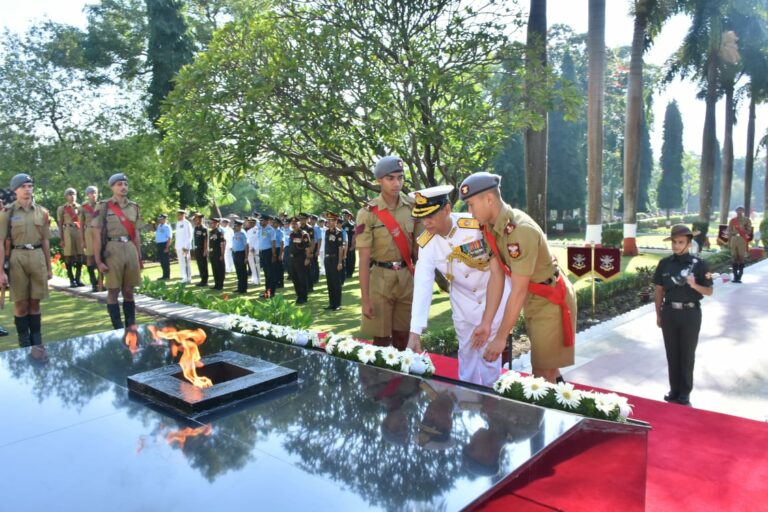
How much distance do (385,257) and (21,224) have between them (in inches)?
177

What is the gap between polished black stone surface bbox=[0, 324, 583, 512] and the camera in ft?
6.04

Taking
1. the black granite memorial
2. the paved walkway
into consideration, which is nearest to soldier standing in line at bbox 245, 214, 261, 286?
the paved walkway

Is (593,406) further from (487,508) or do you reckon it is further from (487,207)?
(487,207)

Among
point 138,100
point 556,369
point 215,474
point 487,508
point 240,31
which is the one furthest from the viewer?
point 138,100

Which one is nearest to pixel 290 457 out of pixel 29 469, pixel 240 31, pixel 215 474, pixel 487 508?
pixel 215 474

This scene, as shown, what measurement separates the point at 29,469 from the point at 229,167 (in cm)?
603

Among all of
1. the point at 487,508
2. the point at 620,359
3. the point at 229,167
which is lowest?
the point at 620,359

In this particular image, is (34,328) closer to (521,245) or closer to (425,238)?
(425,238)

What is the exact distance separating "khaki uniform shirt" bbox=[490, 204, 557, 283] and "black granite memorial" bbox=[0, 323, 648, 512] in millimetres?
770

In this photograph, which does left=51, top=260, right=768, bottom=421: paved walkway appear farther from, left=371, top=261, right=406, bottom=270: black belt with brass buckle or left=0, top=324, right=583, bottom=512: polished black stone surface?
left=0, top=324, right=583, bottom=512: polished black stone surface

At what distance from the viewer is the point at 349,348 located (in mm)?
3568

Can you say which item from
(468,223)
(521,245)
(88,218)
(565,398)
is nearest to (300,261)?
(88,218)

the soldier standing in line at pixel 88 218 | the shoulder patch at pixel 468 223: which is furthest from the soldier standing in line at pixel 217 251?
the shoulder patch at pixel 468 223

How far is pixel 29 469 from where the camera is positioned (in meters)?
2.07
